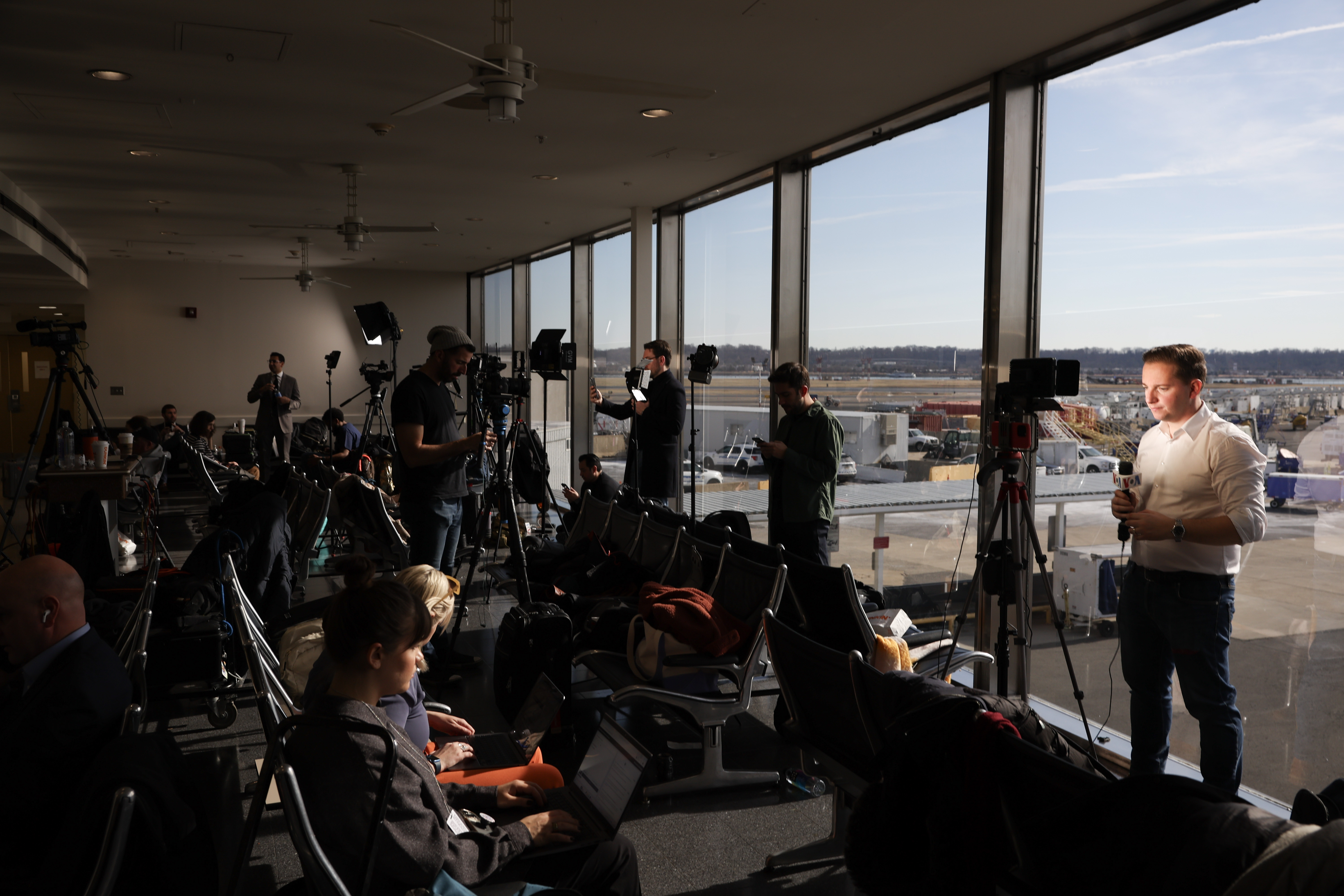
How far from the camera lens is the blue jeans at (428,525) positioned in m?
4.56

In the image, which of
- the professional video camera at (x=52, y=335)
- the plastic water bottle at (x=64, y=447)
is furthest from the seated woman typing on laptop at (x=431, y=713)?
the professional video camera at (x=52, y=335)

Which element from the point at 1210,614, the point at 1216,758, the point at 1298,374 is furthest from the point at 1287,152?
the point at 1216,758

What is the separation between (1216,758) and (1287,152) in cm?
223

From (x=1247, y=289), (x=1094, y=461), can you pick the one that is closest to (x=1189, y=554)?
(x=1247, y=289)

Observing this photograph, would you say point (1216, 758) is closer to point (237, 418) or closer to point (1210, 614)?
point (1210, 614)

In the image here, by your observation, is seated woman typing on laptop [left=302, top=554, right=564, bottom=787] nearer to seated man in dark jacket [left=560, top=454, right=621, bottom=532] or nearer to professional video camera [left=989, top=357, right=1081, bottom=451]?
professional video camera [left=989, top=357, right=1081, bottom=451]

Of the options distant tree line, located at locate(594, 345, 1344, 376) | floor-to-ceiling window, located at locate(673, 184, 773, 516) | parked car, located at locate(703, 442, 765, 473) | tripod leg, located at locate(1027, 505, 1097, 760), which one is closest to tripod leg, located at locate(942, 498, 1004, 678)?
tripod leg, located at locate(1027, 505, 1097, 760)

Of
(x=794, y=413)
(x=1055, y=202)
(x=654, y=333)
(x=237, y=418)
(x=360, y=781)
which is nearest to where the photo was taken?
(x=360, y=781)

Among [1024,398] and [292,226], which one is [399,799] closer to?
[1024,398]

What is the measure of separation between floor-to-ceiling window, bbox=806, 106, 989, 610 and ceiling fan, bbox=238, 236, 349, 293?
24.0ft

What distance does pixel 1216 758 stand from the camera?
2.98 m

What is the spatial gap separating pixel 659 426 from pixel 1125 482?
395cm

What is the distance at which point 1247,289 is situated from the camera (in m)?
3.64

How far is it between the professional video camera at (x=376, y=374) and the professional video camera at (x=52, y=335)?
286 centimetres
